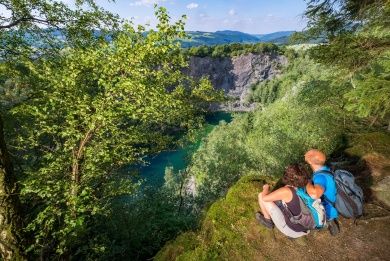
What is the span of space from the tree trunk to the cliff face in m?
140

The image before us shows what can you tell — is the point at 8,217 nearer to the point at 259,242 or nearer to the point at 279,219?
the point at 259,242

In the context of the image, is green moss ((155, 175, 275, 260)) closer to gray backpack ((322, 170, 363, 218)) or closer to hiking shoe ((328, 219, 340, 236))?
hiking shoe ((328, 219, 340, 236))

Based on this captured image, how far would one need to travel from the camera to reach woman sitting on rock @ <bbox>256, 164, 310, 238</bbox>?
252 inches

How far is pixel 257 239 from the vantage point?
25.3 ft

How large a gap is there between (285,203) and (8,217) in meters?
7.21

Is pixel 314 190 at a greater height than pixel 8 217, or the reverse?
pixel 314 190

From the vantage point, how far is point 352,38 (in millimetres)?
11547

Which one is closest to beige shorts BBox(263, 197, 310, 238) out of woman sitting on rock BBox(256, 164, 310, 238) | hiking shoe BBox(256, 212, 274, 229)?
woman sitting on rock BBox(256, 164, 310, 238)

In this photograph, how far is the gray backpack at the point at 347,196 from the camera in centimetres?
743

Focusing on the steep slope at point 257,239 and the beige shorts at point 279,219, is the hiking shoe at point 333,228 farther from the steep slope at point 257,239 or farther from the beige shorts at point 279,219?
the beige shorts at point 279,219

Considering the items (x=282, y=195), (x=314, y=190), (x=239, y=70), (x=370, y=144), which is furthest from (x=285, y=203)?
(x=239, y=70)

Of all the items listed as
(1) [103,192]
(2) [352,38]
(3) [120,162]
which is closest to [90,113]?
(3) [120,162]

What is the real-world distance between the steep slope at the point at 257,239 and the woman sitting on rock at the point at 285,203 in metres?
0.50

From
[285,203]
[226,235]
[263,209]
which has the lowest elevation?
[226,235]
